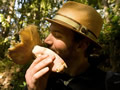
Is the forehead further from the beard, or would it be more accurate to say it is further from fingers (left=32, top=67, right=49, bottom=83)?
fingers (left=32, top=67, right=49, bottom=83)

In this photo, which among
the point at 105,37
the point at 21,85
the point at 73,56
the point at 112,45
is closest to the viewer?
the point at 73,56

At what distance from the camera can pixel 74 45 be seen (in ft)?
6.65

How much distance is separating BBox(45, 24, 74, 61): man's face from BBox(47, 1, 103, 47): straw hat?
0.24ft

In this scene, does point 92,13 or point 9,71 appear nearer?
point 92,13

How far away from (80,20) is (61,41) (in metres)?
0.34

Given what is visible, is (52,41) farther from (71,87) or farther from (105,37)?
(105,37)

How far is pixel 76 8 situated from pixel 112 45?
3.46 metres

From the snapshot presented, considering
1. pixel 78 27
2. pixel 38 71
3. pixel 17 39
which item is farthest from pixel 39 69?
pixel 17 39

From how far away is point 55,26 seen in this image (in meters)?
1.95

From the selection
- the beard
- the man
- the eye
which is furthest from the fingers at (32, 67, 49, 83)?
the eye

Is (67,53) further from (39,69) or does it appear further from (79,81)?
(39,69)

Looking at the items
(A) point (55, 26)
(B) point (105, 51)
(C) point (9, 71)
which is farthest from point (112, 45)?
(A) point (55, 26)

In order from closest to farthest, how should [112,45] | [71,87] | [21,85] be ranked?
1. [71,87]
2. [21,85]
3. [112,45]

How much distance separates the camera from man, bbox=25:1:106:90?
1.89 m
